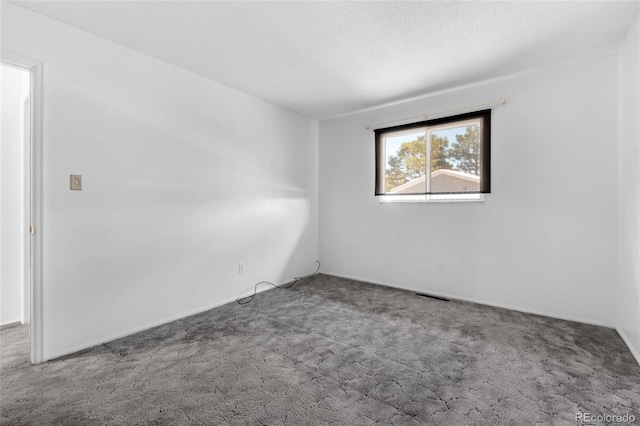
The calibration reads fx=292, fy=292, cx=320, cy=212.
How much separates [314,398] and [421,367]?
31.9 inches

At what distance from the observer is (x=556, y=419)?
60.1 inches

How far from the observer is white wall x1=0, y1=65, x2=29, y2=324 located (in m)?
→ 2.81

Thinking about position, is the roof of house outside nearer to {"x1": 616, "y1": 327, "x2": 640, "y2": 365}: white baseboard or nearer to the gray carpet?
the gray carpet

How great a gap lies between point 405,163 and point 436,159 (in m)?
0.42

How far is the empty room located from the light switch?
0.03 feet

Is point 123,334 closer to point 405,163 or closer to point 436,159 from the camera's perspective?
point 405,163

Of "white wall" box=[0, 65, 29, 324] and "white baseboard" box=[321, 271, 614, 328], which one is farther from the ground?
"white wall" box=[0, 65, 29, 324]

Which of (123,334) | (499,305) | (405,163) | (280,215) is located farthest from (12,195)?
(499,305)

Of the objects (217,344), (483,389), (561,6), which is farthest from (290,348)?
(561,6)

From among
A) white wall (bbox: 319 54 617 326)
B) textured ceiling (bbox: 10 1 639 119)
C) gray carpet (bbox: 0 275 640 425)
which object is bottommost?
gray carpet (bbox: 0 275 640 425)

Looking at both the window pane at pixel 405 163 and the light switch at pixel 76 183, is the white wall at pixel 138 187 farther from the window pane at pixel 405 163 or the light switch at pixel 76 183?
the window pane at pixel 405 163

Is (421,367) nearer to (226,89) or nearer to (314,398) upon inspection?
(314,398)

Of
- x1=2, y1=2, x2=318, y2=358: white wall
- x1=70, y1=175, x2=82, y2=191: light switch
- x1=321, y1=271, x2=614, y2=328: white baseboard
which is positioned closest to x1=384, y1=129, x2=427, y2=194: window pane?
x1=321, y1=271, x2=614, y2=328: white baseboard

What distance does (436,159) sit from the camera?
3646 millimetres
